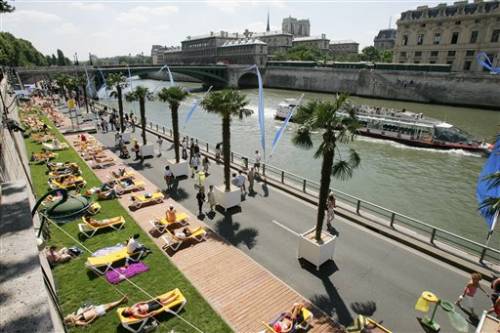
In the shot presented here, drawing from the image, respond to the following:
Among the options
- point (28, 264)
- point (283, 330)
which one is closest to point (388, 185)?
point (283, 330)

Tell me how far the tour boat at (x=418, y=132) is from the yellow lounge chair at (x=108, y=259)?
27.5 meters

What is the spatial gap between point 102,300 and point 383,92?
76.1 m

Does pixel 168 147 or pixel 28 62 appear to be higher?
pixel 28 62

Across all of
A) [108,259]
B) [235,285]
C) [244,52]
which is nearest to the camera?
[235,285]

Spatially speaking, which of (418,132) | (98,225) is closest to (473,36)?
(418,132)

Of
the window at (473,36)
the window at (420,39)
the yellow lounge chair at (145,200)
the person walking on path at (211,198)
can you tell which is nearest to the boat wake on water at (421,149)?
the person walking on path at (211,198)

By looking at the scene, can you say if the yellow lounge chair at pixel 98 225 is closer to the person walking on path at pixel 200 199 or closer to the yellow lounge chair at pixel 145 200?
the yellow lounge chair at pixel 145 200

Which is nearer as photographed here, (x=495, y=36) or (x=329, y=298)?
(x=329, y=298)

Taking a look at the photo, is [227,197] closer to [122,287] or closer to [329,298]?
[122,287]

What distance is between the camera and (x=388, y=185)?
24719 mm

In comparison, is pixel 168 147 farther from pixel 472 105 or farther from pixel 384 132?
pixel 472 105

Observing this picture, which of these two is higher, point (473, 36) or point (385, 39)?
point (385, 39)

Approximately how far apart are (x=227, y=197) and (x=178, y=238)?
3.91 metres

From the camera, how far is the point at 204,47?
161875 millimetres
